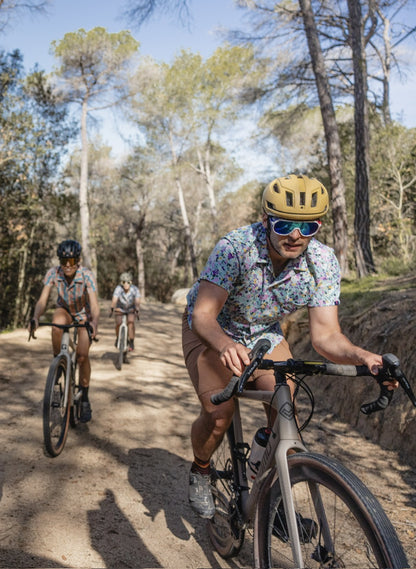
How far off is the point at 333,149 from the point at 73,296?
7055mm

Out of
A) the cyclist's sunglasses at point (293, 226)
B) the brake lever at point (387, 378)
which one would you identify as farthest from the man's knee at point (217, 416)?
the cyclist's sunglasses at point (293, 226)

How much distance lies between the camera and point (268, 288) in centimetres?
257

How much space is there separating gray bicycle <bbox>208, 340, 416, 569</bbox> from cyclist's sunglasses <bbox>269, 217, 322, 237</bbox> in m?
0.67

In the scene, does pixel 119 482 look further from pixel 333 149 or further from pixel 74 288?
pixel 333 149

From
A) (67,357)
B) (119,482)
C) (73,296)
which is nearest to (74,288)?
(73,296)

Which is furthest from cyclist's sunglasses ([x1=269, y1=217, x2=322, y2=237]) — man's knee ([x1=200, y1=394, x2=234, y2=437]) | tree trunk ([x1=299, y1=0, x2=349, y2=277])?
tree trunk ([x1=299, y1=0, x2=349, y2=277])

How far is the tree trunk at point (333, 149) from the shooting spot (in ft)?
32.6

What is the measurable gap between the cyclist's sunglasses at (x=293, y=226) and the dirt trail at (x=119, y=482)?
2049mm

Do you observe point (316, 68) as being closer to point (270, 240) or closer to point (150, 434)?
point (150, 434)

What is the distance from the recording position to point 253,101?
13547 millimetres

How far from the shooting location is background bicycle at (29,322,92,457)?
4266 mm

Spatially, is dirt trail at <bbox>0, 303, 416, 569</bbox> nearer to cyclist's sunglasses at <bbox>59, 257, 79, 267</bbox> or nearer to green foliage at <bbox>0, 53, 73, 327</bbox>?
cyclist's sunglasses at <bbox>59, 257, 79, 267</bbox>

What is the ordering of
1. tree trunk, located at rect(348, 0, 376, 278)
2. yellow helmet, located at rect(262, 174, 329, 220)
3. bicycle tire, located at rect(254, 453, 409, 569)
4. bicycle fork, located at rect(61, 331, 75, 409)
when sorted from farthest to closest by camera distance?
tree trunk, located at rect(348, 0, 376, 278) → bicycle fork, located at rect(61, 331, 75, 409) → yellow helmet, located at rect(262, 174, 329, 220) → bicycle tire, located at rect(254, 453, 409, 569)

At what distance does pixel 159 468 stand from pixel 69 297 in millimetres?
1934
